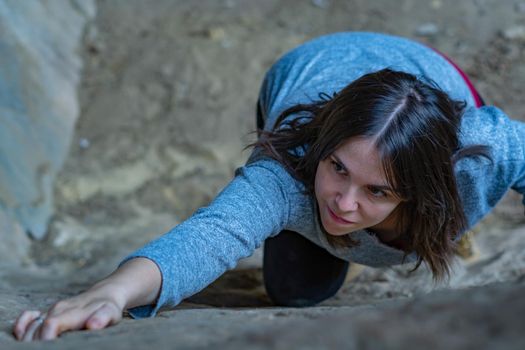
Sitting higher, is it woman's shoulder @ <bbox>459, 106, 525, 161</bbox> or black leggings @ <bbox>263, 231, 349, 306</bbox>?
woman's shoulder @ <bbox>459, 106, 525, 161</bbox>

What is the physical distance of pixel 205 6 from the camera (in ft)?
12.4

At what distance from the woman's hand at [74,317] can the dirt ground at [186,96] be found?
122cm

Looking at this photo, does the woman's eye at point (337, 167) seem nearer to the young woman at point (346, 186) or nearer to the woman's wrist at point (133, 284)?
the young woman at point (346, 186)

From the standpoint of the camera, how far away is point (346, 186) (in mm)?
1448

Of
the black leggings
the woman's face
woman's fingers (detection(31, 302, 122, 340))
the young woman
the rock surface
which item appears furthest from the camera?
the rock surface

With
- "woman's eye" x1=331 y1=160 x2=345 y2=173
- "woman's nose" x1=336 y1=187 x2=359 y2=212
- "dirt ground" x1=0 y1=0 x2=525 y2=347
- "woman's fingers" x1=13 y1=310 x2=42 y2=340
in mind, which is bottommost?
"dirt ground" x1=0 y1=0 x2=525 y2=347

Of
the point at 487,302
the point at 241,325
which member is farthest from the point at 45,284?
the point at 487,302

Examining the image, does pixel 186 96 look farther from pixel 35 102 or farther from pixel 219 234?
pixel 219 234

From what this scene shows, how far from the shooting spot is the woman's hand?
1.15m

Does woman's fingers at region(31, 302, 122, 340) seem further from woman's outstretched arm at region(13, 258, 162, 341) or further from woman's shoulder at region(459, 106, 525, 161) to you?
woman's shoulder at region(459, 106, 525, 161)

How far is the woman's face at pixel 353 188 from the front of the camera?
1425 mm

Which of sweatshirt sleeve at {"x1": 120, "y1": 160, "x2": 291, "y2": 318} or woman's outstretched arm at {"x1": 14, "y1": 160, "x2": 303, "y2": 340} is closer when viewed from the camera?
woman's outstretched arm at {"x1": 14, "y1": 160, "x2": 303, "y2": 340}

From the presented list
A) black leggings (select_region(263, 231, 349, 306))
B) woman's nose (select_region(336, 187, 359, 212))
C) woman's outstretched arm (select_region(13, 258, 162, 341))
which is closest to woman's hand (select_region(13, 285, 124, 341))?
woman's outstretched arm (select_region(13, 258, 162, 341))

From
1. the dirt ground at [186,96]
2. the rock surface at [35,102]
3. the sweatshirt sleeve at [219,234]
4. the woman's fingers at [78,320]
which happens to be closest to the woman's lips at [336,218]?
the sweatshirt sleeve at [219,234]
